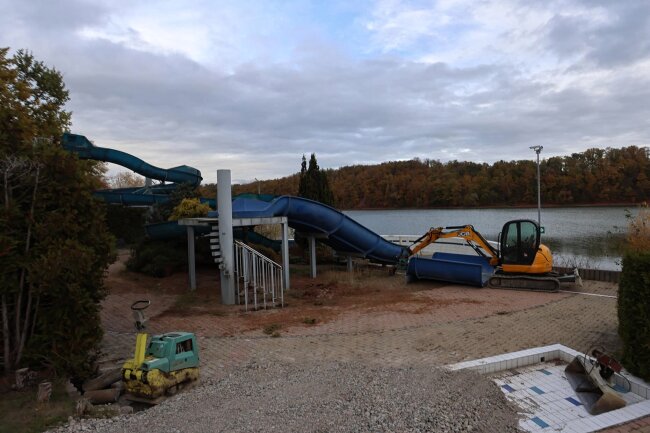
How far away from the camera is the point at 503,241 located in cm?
1362

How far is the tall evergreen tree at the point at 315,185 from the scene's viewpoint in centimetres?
2089

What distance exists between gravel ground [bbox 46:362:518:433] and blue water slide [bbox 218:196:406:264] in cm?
715

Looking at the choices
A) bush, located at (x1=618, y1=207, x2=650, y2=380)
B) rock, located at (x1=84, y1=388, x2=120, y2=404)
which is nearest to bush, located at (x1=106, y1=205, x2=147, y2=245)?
rock, located at (x1=84, y1=388, x2=120, y2=404)

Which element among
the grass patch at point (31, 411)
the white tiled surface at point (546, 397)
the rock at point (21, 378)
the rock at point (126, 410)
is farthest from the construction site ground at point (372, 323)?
the grass patch at point (31, 411)

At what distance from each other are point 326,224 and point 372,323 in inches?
233

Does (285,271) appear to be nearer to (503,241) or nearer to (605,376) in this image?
(503,241)

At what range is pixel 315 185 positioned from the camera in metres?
21.0

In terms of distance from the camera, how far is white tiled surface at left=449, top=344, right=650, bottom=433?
4.88 meters

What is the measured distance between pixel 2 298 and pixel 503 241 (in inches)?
495

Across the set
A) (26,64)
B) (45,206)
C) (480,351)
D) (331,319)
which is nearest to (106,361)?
(45,206)

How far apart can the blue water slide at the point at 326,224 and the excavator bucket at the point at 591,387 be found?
28.3ft

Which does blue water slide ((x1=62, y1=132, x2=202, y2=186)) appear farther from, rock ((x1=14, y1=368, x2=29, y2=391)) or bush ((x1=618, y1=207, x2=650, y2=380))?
bush ((x1=618, y1=207, x2=650, y2=380))

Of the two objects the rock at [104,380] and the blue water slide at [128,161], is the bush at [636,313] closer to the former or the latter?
the rock at [104,380]

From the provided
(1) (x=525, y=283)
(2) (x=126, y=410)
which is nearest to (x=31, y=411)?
(2) (x=126, y=410)
